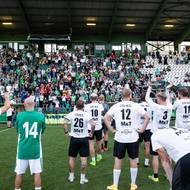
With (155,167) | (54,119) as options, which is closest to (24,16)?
(54,119)

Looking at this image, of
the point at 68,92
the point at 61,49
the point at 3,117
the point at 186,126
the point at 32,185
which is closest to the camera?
the point at 32,185

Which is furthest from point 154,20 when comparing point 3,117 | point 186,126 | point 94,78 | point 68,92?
point 186,126

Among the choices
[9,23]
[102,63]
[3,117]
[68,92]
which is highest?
[9,23]

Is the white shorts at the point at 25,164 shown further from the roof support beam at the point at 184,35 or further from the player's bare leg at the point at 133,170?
the roof support beam at the point at 184,35

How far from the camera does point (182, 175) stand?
2.51m

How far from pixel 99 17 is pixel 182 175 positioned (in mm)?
33409

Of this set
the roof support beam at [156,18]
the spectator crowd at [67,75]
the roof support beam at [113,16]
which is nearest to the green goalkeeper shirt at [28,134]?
the spectator crowd at [67,75]

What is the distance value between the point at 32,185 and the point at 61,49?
30861 millimetres

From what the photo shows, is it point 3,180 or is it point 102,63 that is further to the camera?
point 102,63

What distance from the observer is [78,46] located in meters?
39.6

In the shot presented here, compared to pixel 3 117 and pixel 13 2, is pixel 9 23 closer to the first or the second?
pixel 13 2

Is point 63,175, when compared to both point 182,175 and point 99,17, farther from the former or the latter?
point 99,17

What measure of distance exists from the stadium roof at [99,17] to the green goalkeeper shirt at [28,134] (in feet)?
85.3

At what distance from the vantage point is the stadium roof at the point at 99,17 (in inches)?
1267
